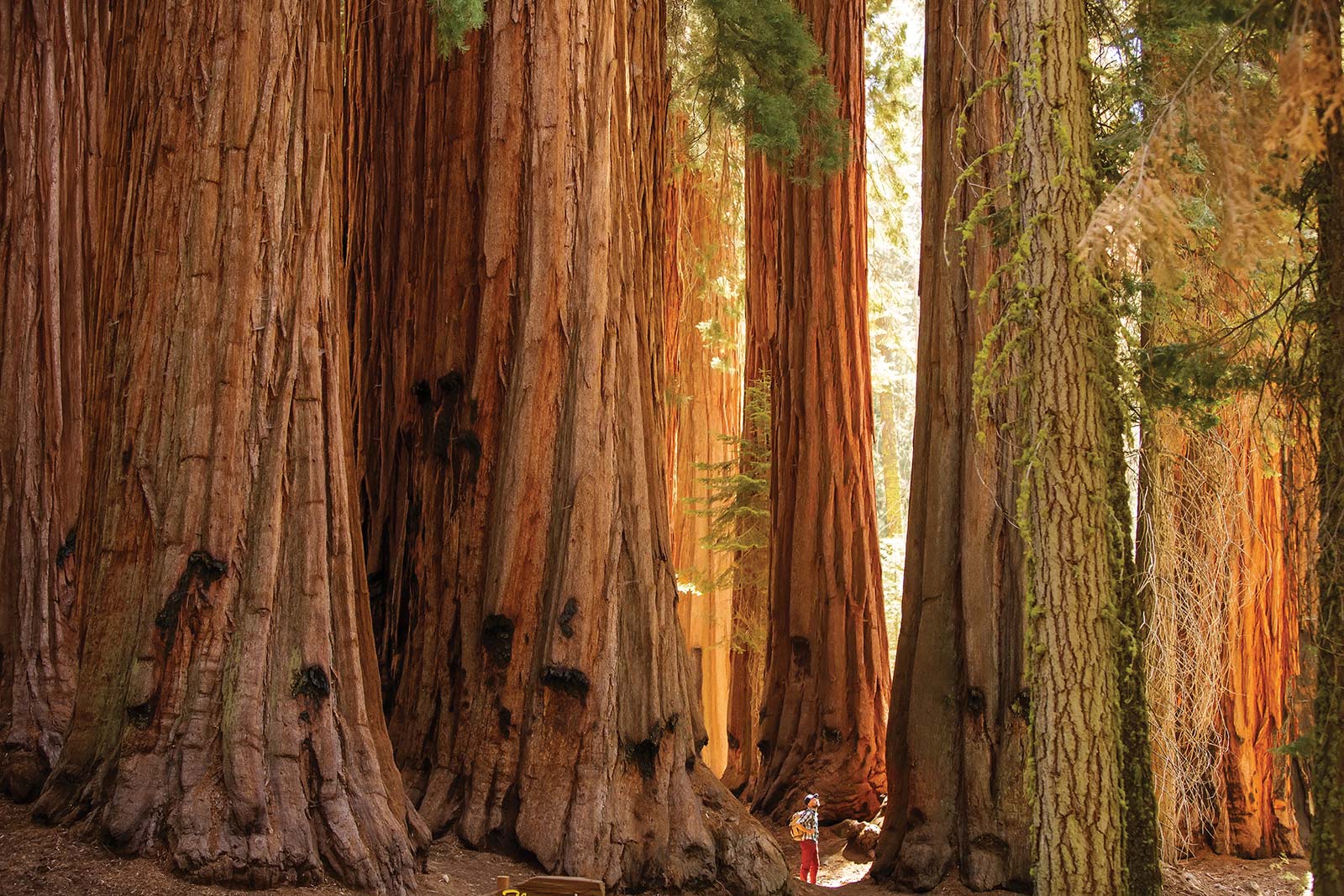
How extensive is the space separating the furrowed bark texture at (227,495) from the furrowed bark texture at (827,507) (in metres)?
5.52

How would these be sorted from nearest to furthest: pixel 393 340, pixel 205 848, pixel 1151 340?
pixel 205 848 → pixel 1151 340 → pixel 393 340

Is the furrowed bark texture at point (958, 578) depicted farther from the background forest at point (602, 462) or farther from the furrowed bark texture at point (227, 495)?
the furrowed bark texture at point (227, 495)

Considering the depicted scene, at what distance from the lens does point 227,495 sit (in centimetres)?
589

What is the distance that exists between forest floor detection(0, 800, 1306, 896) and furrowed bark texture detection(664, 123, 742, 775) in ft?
26.5

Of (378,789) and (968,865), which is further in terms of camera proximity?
(968,865)

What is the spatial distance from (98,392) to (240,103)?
1.55 metres

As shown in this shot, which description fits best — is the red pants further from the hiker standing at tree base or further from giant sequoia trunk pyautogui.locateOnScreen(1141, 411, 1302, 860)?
giant sequoia trunk pyautogui.locateOnScreen(1141, 411, 1302, 860)

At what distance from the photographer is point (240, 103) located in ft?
20.2

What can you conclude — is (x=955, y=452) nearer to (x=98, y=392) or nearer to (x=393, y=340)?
(x=393, y=340)

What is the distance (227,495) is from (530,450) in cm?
201

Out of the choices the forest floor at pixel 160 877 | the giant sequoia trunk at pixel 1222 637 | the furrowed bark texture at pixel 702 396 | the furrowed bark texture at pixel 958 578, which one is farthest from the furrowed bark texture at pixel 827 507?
the furrowed bark texture at pixel 702 396

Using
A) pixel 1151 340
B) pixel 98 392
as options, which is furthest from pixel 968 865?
pixel 98 392

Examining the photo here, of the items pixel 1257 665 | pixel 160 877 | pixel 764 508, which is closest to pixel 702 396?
pixel 764 508

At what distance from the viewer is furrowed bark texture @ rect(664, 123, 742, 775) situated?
16953mm
